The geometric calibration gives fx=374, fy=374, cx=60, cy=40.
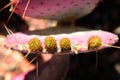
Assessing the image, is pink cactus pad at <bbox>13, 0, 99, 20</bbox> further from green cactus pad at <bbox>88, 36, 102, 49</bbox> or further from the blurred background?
the blurred background

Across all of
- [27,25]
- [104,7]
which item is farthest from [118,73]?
[27,25]

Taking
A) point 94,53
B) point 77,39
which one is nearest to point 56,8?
point 77,39

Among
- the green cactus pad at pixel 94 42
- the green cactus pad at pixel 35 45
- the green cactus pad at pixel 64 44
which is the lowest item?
the green cactus pad at pixel 94 42

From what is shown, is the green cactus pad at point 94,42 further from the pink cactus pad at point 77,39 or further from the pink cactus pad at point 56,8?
the pink cactus pad at point 56,8

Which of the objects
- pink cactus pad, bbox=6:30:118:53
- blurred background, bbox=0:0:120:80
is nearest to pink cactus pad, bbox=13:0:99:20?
pink cactus pad, bbox=6:30:118:53

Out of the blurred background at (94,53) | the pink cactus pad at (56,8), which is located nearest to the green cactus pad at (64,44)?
the pink cactus pad at (56,8)
